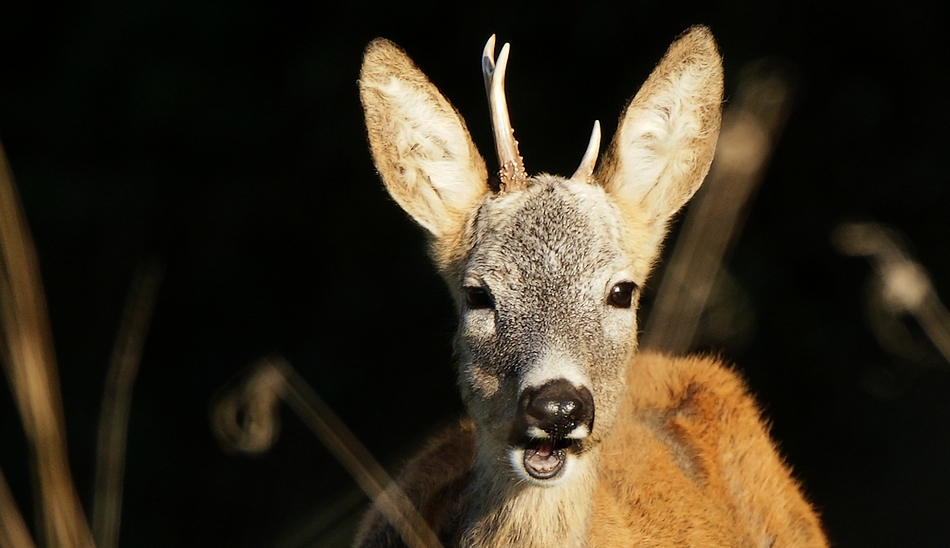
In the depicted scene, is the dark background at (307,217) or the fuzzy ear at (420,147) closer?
the fuzzy ear at (420,147)

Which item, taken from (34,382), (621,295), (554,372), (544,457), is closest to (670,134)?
(621,295)

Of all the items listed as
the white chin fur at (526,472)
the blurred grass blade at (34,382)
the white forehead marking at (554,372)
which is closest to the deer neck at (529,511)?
the white chin fur at (526,472)

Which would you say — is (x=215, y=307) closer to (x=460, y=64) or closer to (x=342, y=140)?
(x=342, y=140)

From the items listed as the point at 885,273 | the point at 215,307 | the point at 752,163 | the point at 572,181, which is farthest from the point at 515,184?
the point at 215,307

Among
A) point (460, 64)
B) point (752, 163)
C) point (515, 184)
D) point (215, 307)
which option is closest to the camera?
point (515, 184)

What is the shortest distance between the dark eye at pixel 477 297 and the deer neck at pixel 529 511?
385 millimetres

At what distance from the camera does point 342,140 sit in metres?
6.40

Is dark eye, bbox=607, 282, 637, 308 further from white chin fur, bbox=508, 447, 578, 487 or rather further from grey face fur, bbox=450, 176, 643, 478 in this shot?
white chin fur, bbox=508, 447, 578, 487

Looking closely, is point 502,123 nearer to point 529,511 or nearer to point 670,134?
point 670,134

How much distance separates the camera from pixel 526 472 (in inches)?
112

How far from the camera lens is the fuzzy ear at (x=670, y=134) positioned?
3327 millimetres

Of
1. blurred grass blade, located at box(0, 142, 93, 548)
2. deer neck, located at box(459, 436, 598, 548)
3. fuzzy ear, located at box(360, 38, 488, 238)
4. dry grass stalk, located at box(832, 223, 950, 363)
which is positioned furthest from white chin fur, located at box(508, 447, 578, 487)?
dry grass stalk, located at box(832, 223, 950, 363)

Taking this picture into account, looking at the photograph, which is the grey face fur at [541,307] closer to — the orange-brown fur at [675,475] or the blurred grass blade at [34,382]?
the orange-brown fur at [675,475]

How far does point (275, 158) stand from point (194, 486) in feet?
6.42
